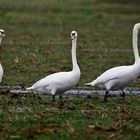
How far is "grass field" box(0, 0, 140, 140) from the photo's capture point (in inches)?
492

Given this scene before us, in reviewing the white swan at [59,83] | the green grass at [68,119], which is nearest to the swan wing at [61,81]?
the white swan at [59,83]

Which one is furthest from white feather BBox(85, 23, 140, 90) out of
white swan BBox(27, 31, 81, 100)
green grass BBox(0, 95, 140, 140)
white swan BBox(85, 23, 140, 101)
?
white swan BBox(27, 31, 81, 100)

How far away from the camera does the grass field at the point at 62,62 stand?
492 inches

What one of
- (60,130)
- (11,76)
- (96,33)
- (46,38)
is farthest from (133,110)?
(96,33)

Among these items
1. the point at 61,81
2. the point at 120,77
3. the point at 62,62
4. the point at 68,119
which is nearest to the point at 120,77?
the point at 120,77

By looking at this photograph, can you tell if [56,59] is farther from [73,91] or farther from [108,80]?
[108,80]

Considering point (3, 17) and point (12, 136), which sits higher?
point (3, 17)

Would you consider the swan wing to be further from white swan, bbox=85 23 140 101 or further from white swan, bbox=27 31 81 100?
white swan, bbox=85 23 140 101

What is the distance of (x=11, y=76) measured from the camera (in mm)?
22219

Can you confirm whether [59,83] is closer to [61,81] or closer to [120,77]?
[61,81]

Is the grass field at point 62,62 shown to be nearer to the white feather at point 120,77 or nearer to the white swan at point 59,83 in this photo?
the white swan at point 59,83

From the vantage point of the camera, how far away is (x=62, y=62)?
26953 mm

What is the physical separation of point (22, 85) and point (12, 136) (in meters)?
7.87

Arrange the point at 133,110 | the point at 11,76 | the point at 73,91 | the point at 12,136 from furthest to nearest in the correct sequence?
1. the point at 11,76
2. the point at 73,91
3. the point at 133,110
4. the point at 12,136
